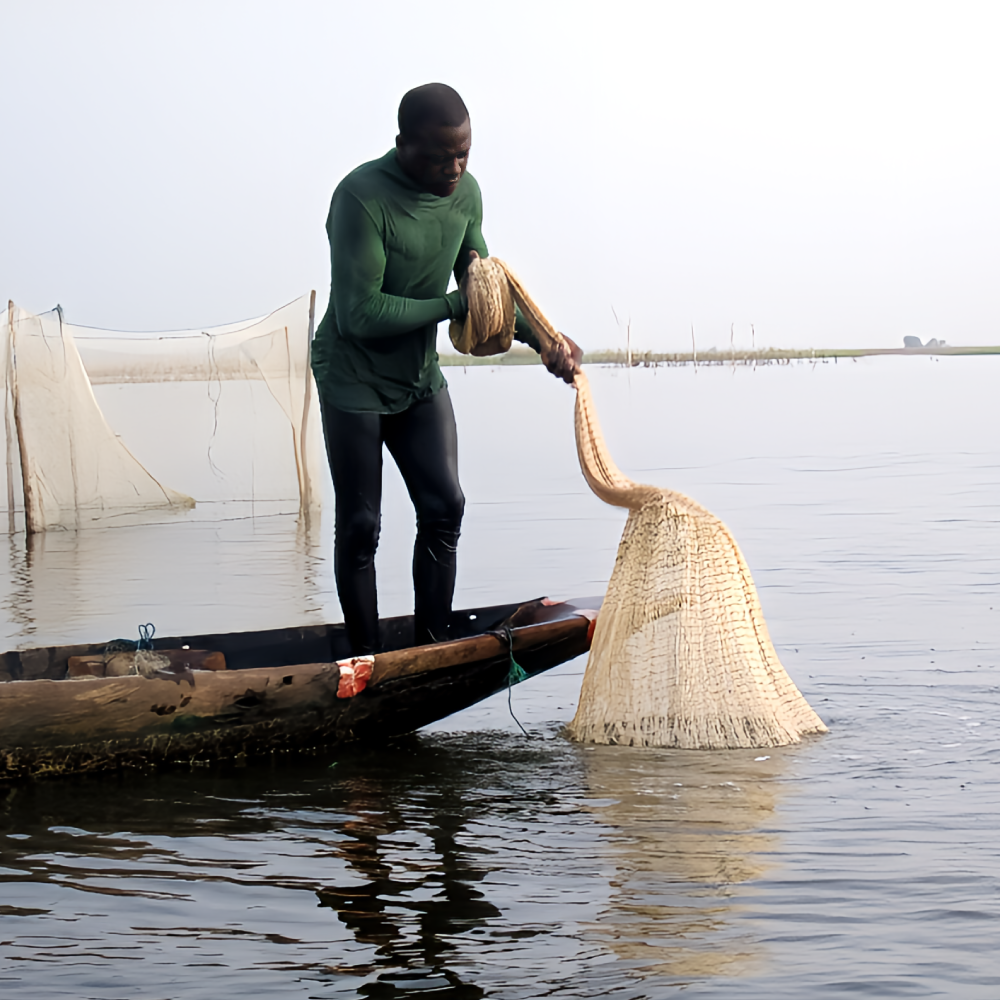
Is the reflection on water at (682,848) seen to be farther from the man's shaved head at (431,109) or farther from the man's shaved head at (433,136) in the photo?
the man's shaved head at (431,109)

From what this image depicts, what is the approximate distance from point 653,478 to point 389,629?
40.8 ft

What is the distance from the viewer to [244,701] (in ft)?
16.9

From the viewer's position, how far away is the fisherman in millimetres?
4953

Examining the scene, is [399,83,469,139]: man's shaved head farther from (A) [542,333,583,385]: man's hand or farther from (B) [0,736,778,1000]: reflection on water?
(B) [0,736,778,1000]: reflection on water

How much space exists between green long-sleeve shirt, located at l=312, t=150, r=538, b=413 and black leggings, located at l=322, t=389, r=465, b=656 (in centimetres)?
9

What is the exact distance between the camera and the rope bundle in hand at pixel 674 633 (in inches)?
205

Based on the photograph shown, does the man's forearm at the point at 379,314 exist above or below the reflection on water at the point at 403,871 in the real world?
above

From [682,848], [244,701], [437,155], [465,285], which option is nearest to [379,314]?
[465,285]

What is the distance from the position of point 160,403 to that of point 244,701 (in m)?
12.1

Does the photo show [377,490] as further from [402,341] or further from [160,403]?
[160,403]

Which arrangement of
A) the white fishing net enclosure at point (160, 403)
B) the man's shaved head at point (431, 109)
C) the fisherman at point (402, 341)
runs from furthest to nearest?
1. the white fishing net enclosure at point (160, 403)
2. the fisherman at point (402, 341)
3. the man's shaved head at point (431, 109)

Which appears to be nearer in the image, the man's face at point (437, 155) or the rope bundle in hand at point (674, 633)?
the man's face at point (437, 155)

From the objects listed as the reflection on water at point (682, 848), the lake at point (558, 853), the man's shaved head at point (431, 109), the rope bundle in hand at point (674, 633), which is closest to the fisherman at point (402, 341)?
the man's shaved head at point (431, 109)

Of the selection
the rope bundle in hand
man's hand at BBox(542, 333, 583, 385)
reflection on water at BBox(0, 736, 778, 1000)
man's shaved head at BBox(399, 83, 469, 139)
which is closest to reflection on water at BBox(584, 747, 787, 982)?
reflection on water at BBox(0, 736, 778, 1000)
